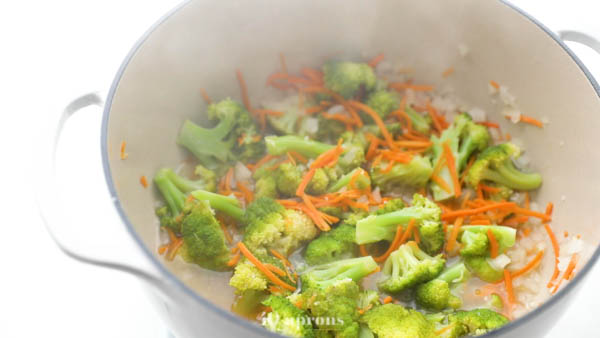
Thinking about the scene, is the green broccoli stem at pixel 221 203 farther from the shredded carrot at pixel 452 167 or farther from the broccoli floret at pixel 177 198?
the shredded carrot at pixel 452 167

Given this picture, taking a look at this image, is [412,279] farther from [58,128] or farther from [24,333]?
[24,333]

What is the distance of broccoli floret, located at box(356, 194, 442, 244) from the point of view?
1.47m

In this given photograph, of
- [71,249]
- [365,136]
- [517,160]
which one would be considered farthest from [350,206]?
[71,249]

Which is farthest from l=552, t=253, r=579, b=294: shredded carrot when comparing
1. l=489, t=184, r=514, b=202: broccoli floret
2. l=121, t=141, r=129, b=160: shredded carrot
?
l=121, t=141, r=129, b=160: shredded carrot

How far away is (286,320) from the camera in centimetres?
122

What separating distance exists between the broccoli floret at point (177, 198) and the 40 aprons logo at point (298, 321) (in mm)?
340

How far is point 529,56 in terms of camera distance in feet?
5.19

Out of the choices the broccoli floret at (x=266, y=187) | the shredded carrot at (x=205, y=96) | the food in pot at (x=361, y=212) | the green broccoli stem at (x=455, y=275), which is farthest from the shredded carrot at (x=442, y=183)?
the shredded carrot at (x=205, y=96)

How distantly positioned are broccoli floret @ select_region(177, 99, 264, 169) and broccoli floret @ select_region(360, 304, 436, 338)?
59 centimetres

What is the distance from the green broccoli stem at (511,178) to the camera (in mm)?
1606

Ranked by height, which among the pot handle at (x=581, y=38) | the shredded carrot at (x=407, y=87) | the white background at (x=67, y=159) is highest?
the pot handle at (x=581, y=38)

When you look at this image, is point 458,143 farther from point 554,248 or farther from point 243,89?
point 243,89

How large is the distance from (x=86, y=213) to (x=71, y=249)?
0.62 metres

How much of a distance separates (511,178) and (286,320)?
0.76 metres
